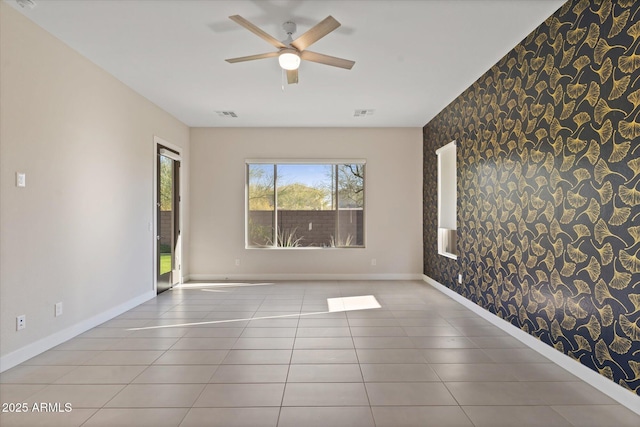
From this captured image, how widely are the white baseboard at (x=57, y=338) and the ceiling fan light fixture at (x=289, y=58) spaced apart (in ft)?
10.5

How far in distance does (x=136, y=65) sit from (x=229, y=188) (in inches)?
113

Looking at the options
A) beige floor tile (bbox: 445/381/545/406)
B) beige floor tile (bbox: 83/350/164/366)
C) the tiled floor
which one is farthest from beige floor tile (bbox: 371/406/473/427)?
beige floor tile (bbox: 83/350/164/366)

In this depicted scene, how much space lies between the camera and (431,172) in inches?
229

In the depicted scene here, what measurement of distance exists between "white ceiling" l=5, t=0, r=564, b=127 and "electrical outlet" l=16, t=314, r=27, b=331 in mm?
2429

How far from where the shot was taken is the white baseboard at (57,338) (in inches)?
104

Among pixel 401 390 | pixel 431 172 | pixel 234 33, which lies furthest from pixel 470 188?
pixel 234 33

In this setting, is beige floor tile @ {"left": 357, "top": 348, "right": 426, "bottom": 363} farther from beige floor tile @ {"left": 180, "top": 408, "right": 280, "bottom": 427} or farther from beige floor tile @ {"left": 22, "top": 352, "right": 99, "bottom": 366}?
beige floor tile @ {"left": 22, "top": 352, "right": 99, "bottom": 366}

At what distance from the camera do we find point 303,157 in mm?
6273

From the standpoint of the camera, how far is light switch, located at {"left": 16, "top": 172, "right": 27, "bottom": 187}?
106 inches

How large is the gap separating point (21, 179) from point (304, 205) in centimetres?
424

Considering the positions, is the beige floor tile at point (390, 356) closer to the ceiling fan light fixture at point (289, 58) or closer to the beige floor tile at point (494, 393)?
the beige floor tile at point (494, 393)

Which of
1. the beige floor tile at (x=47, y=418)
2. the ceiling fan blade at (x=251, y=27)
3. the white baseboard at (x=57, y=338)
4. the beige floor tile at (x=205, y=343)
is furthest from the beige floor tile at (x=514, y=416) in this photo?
the white baseboard at (x=57, y=338)

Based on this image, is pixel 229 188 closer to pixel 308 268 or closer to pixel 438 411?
pixel 308 268

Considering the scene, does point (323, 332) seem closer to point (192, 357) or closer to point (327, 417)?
point (192, 357)
